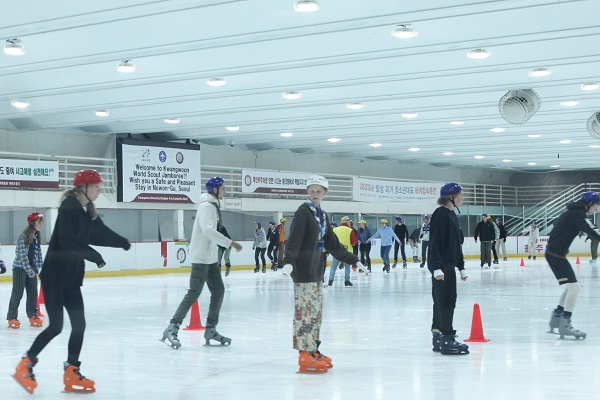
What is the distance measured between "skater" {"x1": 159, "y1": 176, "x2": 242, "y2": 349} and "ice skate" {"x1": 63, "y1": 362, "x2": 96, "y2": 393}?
233 cm

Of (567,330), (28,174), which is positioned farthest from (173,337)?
(28,174)

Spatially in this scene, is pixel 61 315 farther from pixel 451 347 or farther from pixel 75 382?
pixel 451 347

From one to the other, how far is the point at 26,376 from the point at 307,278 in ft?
7.18

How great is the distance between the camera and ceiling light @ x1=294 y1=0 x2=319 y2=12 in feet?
37.9

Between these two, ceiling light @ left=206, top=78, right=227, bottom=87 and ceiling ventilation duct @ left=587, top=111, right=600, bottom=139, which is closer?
ceiling light @ left=206, top=78, right=227, bottom=87

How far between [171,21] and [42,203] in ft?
42.5

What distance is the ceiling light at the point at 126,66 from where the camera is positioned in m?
15.8

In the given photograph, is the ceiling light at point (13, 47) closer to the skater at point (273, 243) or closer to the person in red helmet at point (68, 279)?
the person in red helmet at point (68, 279)

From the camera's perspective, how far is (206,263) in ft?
28.5

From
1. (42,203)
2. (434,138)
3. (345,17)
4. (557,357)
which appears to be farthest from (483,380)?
(434,138)

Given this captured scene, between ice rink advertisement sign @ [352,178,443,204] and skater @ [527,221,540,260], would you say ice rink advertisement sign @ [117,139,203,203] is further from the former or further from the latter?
skater @ [527,221,540,260]

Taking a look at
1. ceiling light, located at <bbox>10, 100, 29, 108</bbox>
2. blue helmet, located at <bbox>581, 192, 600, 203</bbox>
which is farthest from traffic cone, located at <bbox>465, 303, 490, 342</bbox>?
ceiling light, located at <bbox>10, 100, 29, 108</bbox>

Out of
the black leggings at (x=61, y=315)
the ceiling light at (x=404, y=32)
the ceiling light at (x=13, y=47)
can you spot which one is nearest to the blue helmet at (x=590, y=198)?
the ceiling light at (x=404, y=32)

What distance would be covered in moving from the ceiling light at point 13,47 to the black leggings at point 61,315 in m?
8.66
